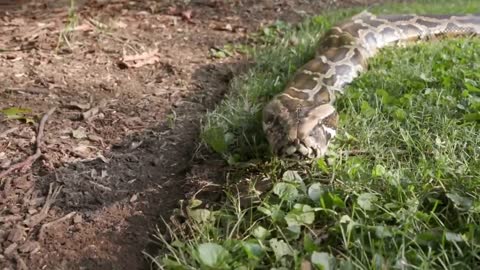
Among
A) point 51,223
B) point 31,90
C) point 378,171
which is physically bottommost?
point 51,223

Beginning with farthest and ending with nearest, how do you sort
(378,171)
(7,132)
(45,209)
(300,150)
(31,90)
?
(31,90), (7,132), (300,150), (45,209), (378,171)

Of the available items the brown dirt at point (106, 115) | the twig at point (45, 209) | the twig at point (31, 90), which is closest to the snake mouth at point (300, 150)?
the brown dirt at point (106, 115)

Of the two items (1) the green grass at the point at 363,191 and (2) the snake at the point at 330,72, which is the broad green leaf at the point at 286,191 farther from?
(2) the snake at the point at 330,72

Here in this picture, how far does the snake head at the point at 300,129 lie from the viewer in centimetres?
386

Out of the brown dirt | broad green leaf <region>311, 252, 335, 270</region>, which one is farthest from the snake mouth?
broad green leaf <region>311, 252, 335, 270</region>

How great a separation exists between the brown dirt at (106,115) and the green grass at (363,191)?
0.34 metres

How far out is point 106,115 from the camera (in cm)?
499

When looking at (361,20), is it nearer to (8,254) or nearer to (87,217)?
(87,217)

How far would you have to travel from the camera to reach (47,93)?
17.3 feet

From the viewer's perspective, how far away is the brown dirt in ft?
11.5

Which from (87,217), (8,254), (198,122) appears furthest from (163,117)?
(8,254)

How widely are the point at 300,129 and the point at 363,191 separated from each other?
701 mm

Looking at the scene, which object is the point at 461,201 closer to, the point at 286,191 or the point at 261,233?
the point at 286,191

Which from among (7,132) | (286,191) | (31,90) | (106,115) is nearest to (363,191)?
(286,191)
